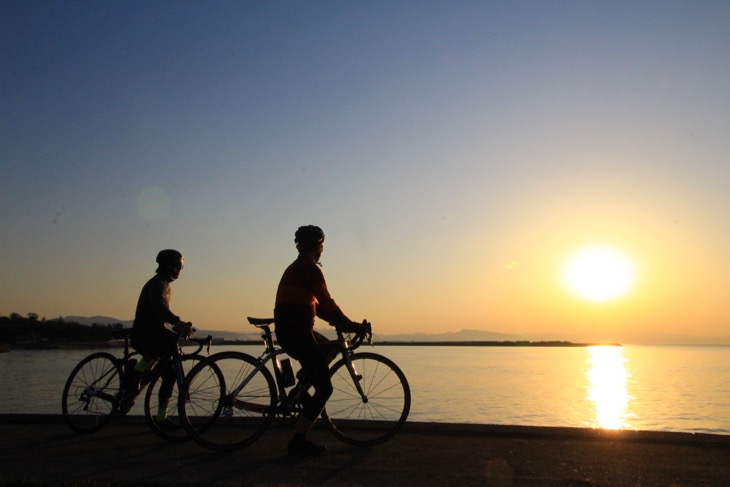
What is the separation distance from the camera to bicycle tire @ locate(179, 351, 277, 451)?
6578 mm

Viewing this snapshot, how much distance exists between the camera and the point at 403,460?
6008 millimetres

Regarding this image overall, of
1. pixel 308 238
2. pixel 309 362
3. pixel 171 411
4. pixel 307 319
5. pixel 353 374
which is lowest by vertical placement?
pixel 171 411

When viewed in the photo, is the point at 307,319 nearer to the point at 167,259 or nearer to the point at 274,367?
the point at 274,367

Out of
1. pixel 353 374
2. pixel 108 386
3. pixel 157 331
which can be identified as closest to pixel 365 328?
pixel 353 374

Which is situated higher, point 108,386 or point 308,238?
point 308,238

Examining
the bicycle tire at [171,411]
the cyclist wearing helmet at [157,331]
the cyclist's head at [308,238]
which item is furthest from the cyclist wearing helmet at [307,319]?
the cyclist wearing helmet at [157,331]

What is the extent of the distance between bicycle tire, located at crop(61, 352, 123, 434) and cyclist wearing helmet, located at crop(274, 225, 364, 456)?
2.19 metres

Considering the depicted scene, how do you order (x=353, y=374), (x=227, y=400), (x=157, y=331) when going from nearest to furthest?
(x=227, y=400)
(x=353, y=374)
(x=157, y=331)

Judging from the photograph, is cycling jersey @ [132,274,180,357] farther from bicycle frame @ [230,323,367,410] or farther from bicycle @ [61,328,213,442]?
bicycle frame @ [230,323,367,410]

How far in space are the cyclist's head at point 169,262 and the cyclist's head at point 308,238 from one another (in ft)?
5.32

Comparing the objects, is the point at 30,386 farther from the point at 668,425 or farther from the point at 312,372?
the point at 312,372

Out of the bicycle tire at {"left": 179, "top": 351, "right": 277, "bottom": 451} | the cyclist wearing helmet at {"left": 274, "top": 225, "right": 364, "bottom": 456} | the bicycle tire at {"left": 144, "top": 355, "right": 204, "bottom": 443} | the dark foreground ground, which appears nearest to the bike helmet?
the bicycle tire at {"left": 144, "top": 355, "right": 204, "bottom": 443}

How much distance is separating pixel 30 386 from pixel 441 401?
27.6 m

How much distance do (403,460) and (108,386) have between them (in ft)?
12.4
